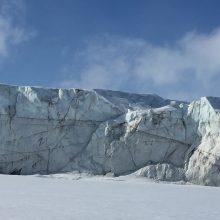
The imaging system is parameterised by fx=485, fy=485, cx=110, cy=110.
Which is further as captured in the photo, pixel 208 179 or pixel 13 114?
pixel 13 114

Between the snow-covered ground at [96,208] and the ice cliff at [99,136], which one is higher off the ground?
the ice cliff at [99,136]

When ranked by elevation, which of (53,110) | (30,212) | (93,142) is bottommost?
(30,212)

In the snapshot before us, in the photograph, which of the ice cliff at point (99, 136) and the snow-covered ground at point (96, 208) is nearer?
the snow-covered ground at point (96, 208)

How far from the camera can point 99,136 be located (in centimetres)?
1873

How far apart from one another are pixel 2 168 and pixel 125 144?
15.8 ft

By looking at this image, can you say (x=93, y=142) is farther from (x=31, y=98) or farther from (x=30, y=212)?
(x=30, y=212)

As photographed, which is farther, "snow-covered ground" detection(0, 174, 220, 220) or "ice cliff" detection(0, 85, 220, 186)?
"ice cliff" detection(0, 85, 220, 186)

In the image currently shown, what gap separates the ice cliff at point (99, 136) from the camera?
18.3m

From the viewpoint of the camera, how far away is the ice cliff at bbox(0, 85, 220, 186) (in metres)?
18.3

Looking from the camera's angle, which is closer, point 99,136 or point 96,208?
point 96,208

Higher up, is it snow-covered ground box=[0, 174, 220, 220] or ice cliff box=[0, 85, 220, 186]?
ice cliff box=[0, 85, 220, 186]

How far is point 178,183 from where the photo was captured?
57.4 ft

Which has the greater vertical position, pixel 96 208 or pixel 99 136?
pixel 99 136

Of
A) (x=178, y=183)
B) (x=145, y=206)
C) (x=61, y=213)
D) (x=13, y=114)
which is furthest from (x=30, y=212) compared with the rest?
(x=13, y=114)
